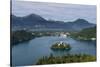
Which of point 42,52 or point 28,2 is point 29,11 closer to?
point 28,2

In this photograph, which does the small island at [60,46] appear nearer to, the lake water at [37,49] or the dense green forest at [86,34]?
the lake water at [37,49]

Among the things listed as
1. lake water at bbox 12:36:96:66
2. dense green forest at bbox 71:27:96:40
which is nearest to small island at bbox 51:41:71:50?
lake water at bbox 12:36:96:66

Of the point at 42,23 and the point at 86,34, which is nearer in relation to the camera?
the point at 42,23

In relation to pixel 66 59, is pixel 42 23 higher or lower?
higher

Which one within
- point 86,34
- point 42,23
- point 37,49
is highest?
point 42,23

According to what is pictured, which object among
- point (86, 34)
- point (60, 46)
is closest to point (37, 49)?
point (60, 46)

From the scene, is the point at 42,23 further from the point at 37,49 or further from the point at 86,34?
the point at 86,34
